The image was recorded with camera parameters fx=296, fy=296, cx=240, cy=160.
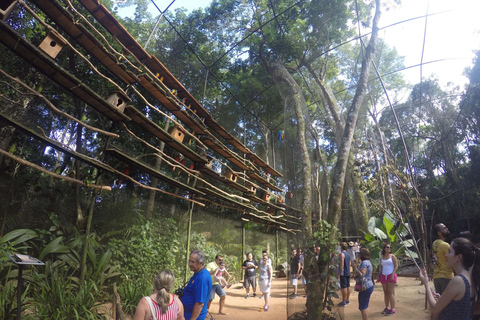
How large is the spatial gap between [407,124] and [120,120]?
17420 millimetres

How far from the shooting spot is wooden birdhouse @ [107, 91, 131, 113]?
382 centimetres

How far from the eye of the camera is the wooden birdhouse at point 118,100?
382 centimetres

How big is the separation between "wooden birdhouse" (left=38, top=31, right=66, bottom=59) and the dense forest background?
0.37 metres

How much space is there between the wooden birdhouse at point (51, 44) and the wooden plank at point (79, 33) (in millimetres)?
424

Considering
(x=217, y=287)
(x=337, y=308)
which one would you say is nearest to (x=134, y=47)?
(x=217, y=287)

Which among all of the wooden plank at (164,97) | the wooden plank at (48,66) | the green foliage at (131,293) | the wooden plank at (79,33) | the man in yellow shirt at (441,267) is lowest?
the green foliage at (131,293)

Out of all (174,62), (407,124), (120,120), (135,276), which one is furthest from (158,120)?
(407,124)

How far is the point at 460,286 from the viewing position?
1.75 metres

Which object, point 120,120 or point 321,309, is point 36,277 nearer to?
point 120,120

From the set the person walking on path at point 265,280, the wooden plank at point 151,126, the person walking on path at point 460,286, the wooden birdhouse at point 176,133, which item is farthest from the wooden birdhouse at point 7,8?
the person walking on path at point 265,280

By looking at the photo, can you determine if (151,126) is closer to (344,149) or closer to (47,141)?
(47,141)

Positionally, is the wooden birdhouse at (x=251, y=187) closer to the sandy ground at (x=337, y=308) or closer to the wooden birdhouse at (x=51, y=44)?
the sandy ground at (x=337, y=308)

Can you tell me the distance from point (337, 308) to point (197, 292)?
9.69ft

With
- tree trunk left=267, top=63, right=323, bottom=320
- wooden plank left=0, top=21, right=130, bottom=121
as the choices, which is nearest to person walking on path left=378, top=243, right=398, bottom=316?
tree trunk left=267, top=63, right=323, bottom=320
